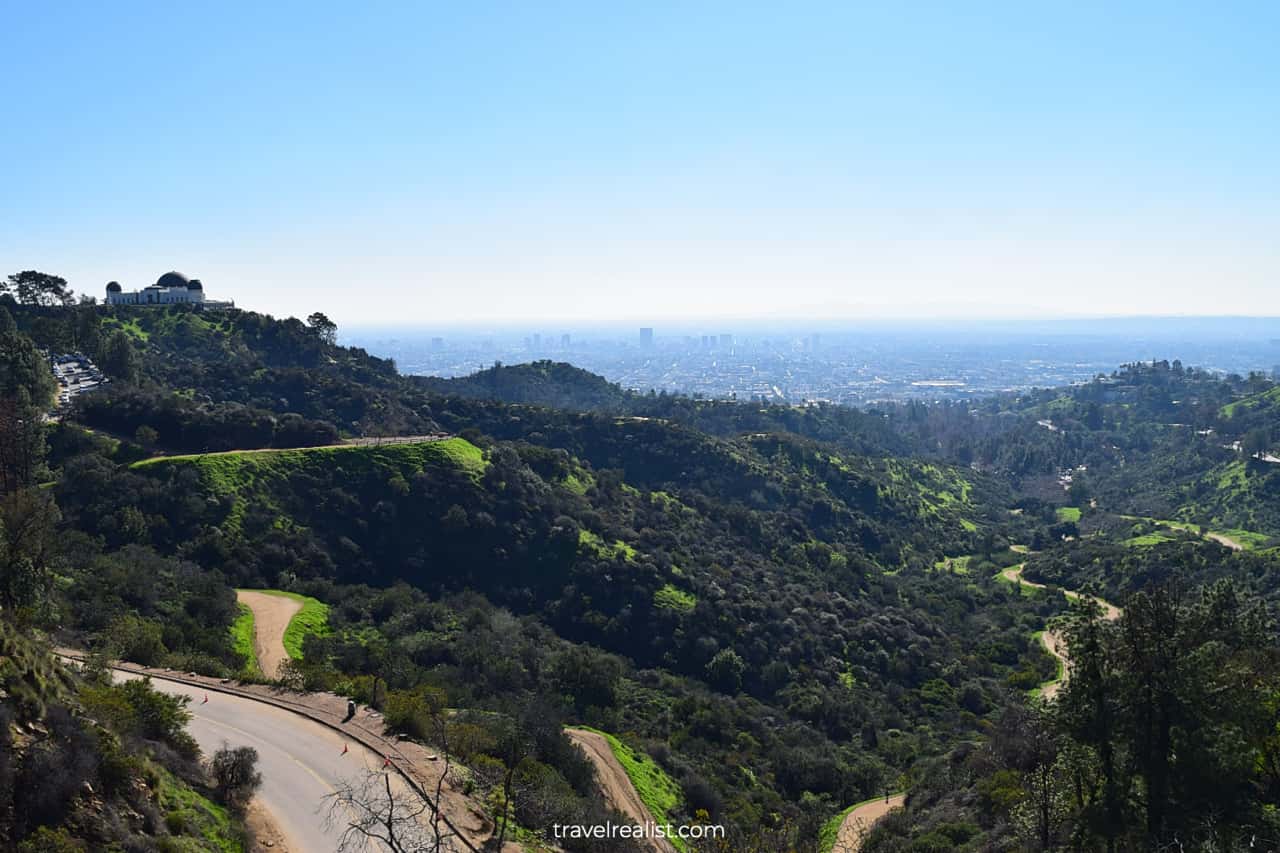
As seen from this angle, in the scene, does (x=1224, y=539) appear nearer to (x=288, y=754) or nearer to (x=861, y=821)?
(x=861, y=821)

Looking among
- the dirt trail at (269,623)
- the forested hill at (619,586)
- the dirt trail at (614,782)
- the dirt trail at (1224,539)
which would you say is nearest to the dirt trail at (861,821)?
the forested hill at (619,586)

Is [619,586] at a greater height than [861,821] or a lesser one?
greater

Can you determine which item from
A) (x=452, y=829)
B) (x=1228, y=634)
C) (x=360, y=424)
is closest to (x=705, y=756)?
(x=452, y=829)

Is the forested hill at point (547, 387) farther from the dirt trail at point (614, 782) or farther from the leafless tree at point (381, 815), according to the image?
the leafless tree at point (381, 815)

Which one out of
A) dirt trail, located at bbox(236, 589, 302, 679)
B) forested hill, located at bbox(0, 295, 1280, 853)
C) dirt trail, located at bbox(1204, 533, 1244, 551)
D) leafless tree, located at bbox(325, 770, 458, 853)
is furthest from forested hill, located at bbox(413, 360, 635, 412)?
leafless tree, located at bbox(325, 770, 458, 853)

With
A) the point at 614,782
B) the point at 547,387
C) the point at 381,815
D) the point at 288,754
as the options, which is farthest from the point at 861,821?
the point at 547,387

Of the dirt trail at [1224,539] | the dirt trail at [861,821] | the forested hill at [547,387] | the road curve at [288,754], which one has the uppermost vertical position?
the forested hill at [547,387]
